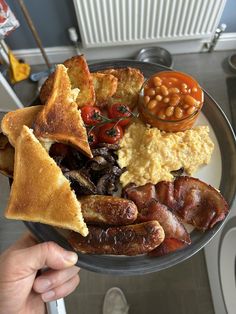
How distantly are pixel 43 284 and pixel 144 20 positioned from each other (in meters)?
2.15

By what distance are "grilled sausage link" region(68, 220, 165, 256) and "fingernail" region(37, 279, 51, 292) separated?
334 mm

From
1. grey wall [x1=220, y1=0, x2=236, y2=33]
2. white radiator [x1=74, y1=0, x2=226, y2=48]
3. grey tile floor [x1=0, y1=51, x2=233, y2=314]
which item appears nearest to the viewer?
grey tile floor [x1=0, y1=51, x2=233, y2=314]

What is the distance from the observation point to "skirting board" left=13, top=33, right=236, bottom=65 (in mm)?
2975

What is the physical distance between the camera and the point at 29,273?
4.44 ft

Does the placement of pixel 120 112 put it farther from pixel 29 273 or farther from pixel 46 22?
pixel 46 22

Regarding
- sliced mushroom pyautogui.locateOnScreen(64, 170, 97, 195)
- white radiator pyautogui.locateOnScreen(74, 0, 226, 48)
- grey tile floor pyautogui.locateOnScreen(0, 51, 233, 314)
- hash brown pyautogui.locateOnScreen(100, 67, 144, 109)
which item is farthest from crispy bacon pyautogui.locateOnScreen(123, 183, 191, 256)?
white radiator pyautogui.locateOnScreen(74, 0, 226, 48)

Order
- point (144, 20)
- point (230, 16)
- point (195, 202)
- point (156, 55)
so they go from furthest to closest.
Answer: point (156, 55), point (230, 16), point (144, 20), point (195, 202)

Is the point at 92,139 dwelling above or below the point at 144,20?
above

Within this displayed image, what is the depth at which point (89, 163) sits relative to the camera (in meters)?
1.43

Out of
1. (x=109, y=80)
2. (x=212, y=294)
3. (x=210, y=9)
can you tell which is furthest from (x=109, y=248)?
(x=210, y=9)

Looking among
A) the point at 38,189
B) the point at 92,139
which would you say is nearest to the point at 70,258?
the point at 38,189

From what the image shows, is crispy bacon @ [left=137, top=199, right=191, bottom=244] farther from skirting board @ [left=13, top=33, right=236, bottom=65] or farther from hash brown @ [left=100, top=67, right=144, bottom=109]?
skirting board @ [left=13, top=33, right=236, bottom=65]

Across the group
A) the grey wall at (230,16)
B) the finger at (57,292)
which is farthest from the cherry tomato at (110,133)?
the grey wall at (230,16)

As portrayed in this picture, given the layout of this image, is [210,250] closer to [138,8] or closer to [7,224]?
[7,224]
